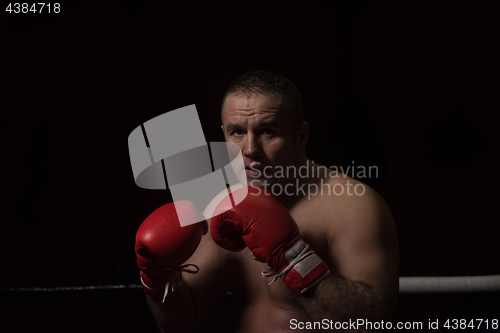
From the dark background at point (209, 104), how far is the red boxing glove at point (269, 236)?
1322 mm

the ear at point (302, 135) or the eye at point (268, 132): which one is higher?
the eye at point (268, 132)

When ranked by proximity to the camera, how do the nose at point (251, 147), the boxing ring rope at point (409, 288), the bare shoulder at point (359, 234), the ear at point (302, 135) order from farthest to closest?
the boxing ring rope at point (409, 288) < the ear at point (302, 135) < the nose at point (251, 147) < the bare shoulder at point (359, 234)

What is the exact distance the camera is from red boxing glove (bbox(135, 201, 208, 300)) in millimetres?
1229

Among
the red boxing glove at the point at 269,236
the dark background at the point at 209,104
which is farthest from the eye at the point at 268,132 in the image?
the dark background at the point at 209,104

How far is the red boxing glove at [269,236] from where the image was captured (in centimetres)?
112

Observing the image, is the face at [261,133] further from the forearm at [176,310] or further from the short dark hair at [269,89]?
the forearm at [176,310]

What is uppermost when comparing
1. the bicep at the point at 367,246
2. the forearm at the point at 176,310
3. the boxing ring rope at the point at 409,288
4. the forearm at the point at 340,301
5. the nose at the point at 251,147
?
the nose at the point at 251,147

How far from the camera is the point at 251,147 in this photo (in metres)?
1.32

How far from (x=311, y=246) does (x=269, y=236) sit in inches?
10.4

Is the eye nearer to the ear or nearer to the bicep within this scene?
the ear

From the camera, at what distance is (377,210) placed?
133cm

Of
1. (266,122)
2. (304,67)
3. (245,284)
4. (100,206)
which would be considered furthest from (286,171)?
(100,206)

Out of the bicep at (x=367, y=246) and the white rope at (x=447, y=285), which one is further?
the white rope at (x=447, y=285)

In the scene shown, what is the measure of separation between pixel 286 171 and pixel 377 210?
34 cm
